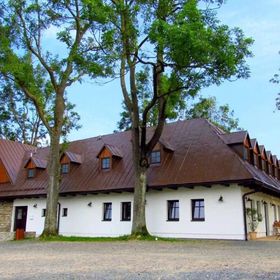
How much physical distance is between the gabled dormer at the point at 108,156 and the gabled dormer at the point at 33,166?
521 centimetres

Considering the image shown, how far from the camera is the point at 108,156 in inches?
893

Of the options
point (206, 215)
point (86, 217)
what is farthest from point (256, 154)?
point (86, 217)

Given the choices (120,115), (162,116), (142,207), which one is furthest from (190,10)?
(120,115)

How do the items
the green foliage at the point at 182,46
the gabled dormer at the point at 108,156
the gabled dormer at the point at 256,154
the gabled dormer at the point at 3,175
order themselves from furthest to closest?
the gabled dormer at the point at 3,175
the gabled dormer at the point at 108,156
the gabled dormer at the point at 256,154
the green foliage at the point at 182,46

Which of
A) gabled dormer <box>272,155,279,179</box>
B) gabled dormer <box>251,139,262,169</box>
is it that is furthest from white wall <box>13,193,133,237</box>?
gabled dormer <box>272,155,279,179</box>

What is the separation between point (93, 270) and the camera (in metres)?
7.54

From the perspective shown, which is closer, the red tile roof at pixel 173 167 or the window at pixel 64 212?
the red tile roof at pixel 173 167

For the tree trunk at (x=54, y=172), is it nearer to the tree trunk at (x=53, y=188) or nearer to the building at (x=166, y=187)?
the tree trunk at (x=53, y=188)

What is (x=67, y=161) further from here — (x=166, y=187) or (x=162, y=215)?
(x=166, y=187)

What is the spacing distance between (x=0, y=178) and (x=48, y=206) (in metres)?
9.09

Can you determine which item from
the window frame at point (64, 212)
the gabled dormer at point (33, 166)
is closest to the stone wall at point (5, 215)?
the gabled dormer at point (33, 166)

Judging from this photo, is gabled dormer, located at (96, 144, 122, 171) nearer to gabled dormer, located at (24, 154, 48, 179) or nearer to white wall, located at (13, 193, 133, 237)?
white wall, located at (13, 193, 133, 237)

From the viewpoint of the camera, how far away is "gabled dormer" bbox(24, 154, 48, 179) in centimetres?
2566

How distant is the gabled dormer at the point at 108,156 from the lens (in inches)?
884
